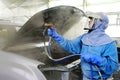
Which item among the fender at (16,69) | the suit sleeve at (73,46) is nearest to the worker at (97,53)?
the suit sleeve at (73,46)

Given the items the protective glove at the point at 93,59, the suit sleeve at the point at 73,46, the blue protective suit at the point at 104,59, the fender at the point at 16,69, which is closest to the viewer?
the fender at the point at 16,69

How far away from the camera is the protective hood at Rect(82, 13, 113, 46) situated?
2.30 m

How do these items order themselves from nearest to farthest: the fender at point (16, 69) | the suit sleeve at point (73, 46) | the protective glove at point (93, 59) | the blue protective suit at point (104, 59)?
the fender at point (16, 69)
the protective glove at point (93, 59)
the blue protective suit at point (104, 59)
the suit sleeve at point (73, 46)

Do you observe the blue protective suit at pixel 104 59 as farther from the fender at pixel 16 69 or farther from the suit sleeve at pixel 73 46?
the fender at pixel 16 69

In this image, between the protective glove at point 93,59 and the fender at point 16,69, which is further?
the protective glove at point 93,59

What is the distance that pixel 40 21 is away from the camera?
8.51 ft

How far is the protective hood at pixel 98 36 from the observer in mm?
2301

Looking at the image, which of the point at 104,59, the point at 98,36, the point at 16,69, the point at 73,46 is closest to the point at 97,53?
the point at 104,59

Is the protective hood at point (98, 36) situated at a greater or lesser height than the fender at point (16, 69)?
greater

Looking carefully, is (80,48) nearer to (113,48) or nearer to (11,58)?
(113,48)

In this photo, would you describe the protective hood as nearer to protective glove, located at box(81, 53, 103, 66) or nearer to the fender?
protective glove, located at box(81, 53, 103, 66)

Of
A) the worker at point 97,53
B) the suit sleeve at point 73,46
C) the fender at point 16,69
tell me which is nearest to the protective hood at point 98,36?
the worker at point 97,53

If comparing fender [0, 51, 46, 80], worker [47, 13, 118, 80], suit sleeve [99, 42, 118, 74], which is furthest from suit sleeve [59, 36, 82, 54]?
fender [0, 51, 46, 80]

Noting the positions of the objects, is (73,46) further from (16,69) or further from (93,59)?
(16,69)
